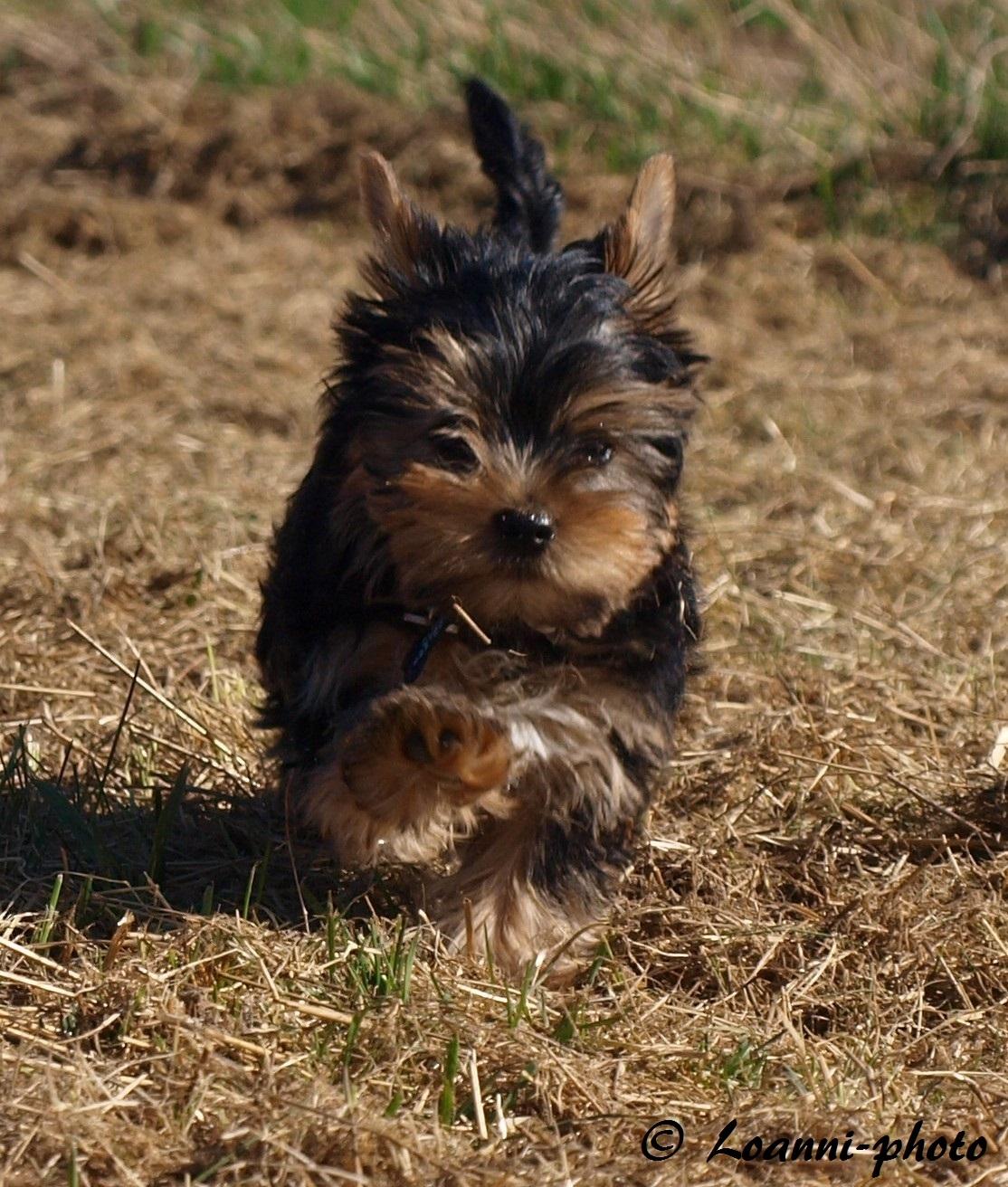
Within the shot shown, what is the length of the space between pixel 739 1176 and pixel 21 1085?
1.15 meters

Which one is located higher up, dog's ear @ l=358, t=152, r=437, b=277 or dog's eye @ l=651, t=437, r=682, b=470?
dog's ear @ l=358, t=152, r=437, b=277

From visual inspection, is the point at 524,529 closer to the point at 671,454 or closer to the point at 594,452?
the point at 594,452

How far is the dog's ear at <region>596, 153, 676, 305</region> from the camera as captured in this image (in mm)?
3740

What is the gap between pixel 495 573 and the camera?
3229mm

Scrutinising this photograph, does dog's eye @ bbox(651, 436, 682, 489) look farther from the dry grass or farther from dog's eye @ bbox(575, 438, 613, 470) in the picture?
the dry grass

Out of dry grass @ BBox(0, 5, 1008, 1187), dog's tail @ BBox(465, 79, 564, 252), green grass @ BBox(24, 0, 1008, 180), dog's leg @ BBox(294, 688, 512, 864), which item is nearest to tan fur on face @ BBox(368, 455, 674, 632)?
dog's leg @ BBox(294, 688, 512, 864)

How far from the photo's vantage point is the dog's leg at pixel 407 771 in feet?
10.4

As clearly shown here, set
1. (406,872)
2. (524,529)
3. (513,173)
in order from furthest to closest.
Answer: (513,173), (406,872), (524,529)

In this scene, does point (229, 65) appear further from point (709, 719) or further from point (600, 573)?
point (600, 573)

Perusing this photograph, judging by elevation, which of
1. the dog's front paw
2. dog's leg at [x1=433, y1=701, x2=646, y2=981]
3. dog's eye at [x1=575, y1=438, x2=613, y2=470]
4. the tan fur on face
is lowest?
dog's leg at [x1=433, y1=701, x2=646, y2=981]

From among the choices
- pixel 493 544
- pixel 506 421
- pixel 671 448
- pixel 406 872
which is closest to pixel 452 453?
pixel 506 421

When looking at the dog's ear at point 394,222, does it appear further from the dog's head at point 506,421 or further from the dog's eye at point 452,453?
the dog's eye at point 452,453

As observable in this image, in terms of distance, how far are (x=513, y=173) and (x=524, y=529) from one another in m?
1.40

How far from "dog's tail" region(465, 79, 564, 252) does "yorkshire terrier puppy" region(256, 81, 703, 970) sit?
16.6 inches
